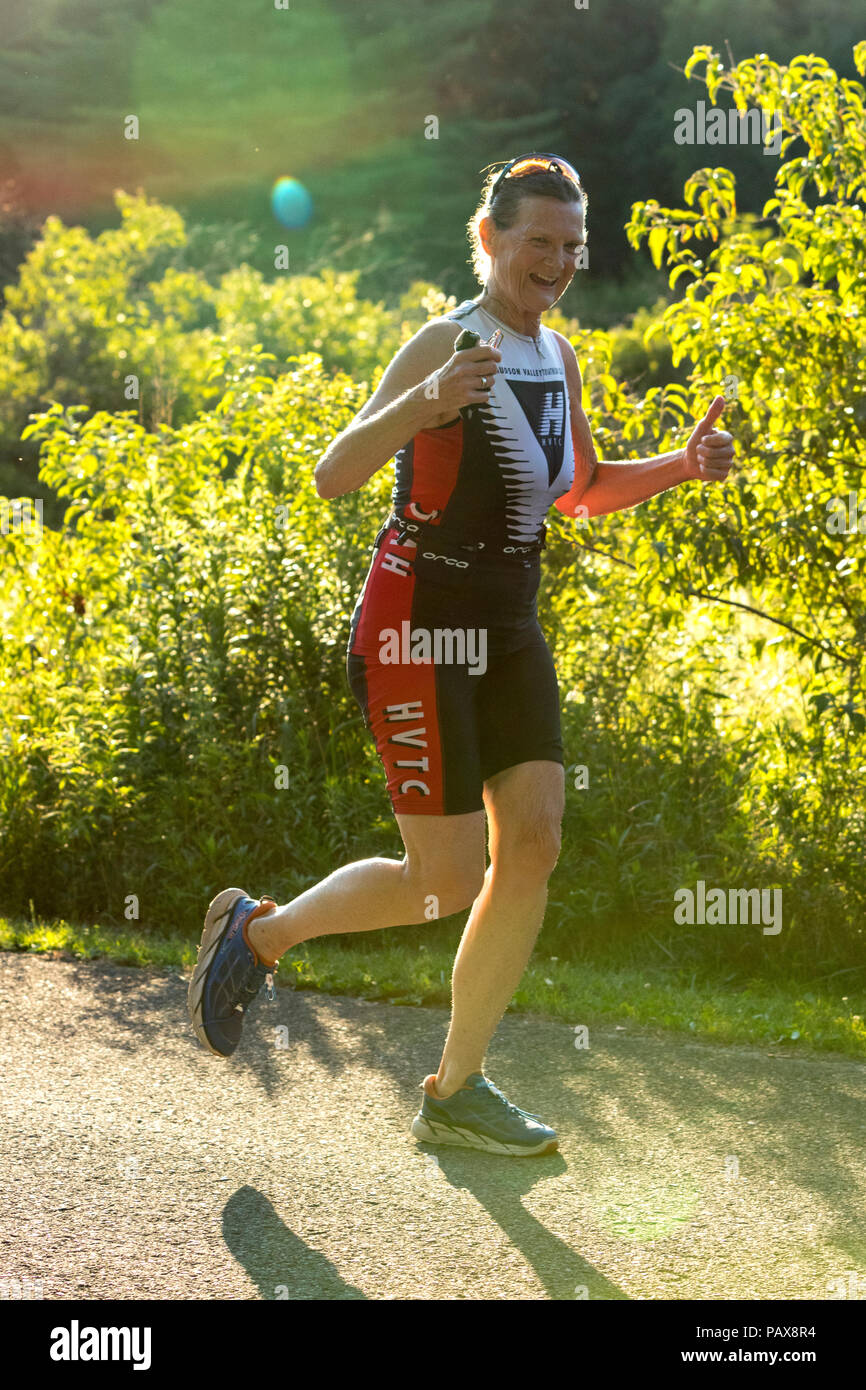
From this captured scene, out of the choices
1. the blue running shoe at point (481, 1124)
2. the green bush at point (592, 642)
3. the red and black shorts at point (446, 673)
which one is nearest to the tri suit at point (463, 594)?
the red and black shorts at point (446, 673)

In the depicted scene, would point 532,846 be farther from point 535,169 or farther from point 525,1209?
point 535,169

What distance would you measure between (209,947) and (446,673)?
105 cm

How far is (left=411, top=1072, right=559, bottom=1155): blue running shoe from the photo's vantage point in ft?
12.9

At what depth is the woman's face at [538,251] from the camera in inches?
147

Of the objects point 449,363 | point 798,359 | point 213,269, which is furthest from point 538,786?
point 213,269

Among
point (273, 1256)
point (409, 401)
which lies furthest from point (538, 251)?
point (273, 1256)

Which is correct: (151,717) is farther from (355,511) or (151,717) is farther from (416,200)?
(416,200)

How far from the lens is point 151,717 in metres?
6.68

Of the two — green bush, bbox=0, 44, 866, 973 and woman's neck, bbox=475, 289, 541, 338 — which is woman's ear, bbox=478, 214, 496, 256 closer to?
woman's neck, bbox=475, 289, 541, 338

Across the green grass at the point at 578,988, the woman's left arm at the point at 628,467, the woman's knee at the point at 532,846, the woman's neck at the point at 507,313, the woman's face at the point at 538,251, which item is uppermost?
the woman's face at the point at 538,251

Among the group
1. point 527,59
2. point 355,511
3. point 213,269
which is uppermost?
point 527,59

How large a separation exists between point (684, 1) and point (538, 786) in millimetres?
39259

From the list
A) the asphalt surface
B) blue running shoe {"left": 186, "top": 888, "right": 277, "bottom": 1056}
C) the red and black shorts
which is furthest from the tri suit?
the asphalt surface

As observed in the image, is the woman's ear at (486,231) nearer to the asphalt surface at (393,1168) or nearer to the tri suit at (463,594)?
the tri suit at (463,594)
